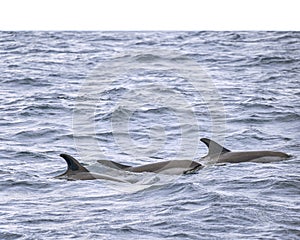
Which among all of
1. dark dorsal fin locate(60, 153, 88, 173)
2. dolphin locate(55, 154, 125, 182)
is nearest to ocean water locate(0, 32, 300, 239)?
dolphin locate(55, 154, 125, 182)

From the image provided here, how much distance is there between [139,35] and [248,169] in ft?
99.1

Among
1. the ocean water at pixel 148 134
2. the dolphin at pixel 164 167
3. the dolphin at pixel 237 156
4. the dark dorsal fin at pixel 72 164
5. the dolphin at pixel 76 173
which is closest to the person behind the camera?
the ocean water at pixel 148 134

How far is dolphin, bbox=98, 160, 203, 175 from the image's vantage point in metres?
11.7

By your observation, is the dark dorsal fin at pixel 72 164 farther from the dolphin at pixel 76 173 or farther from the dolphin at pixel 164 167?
the dolphin at pixel 164 167

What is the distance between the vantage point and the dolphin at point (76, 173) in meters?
11.2

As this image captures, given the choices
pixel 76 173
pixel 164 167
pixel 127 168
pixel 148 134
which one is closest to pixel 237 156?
pixel 164 167

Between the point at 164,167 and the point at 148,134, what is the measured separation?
4203mm

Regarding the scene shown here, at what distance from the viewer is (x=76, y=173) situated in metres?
11.4

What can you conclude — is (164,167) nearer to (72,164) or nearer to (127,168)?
(127,168)

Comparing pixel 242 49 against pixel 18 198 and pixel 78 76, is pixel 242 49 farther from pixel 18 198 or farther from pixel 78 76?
pixel 18 198

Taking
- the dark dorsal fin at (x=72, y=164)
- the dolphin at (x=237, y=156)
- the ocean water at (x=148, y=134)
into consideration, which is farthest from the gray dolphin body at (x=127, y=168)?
the dolphin at (x=237, y=156)

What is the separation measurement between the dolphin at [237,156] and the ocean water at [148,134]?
279mm

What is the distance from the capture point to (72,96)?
20.8 metres

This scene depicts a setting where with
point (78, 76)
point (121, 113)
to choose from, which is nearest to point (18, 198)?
point (121, 113)
